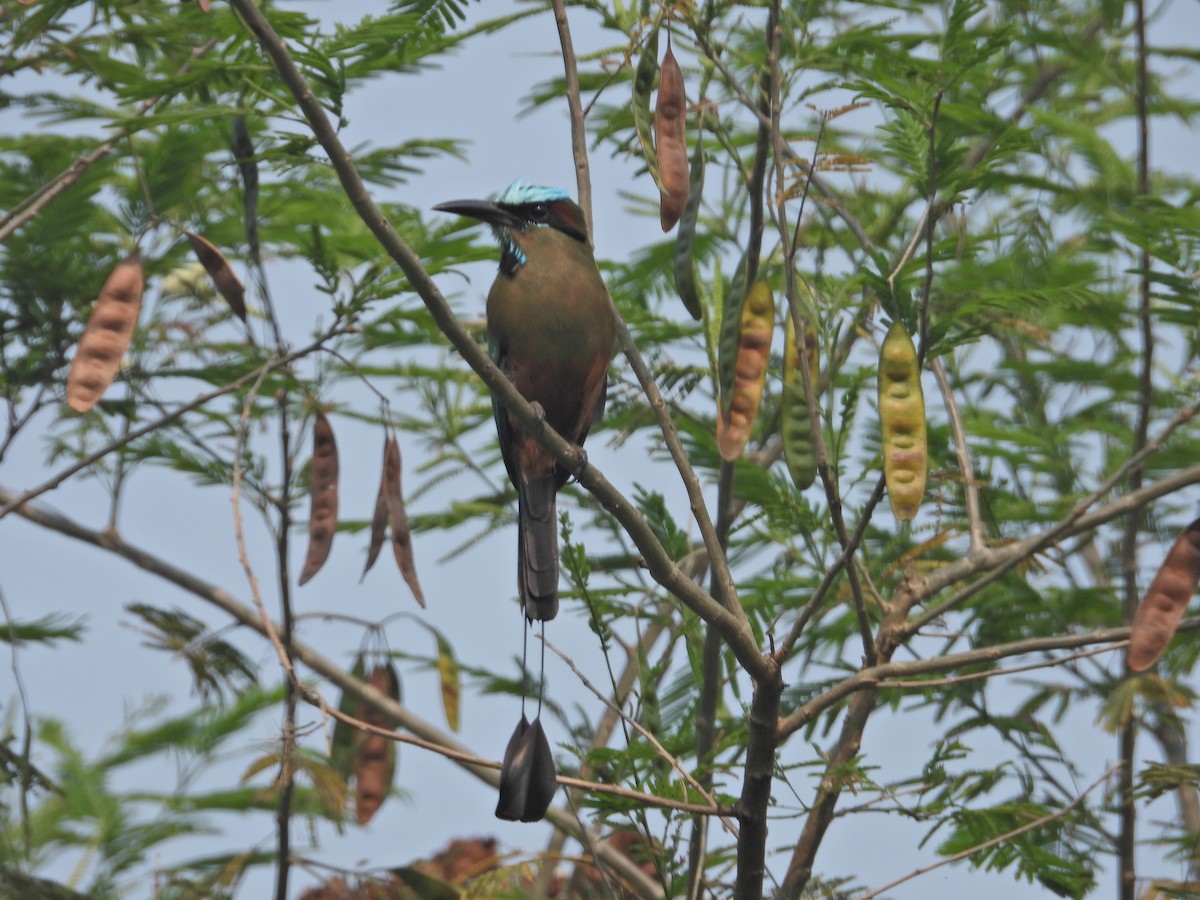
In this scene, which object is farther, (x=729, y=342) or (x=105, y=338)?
(x=105, y=338)

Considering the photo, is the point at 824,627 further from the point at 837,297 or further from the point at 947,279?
the point at 837,297

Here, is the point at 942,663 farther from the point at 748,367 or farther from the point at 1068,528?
the point at 748,367

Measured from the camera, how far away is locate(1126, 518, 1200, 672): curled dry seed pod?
2.56 meters

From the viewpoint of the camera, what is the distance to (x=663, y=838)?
2.99m

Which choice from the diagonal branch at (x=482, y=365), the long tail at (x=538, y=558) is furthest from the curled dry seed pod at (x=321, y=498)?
the diagonal branch at (x=482, y=365)

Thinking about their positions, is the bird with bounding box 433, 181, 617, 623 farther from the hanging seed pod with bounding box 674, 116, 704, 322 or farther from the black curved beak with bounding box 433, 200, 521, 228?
the hanging seed pod with bounding box 674, 116, 704, 322

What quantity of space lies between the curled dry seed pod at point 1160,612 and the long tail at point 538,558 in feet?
4.61

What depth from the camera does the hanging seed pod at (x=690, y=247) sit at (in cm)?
319

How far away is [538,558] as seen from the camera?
357 centimetres

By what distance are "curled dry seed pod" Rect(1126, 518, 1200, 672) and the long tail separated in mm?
1406

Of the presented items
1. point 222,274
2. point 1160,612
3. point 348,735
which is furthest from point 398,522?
point 1160,612

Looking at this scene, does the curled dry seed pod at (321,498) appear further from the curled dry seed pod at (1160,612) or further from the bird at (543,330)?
the curled dry seed pod at (1160,612)

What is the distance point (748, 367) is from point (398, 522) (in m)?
1.08

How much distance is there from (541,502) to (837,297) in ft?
3.55
